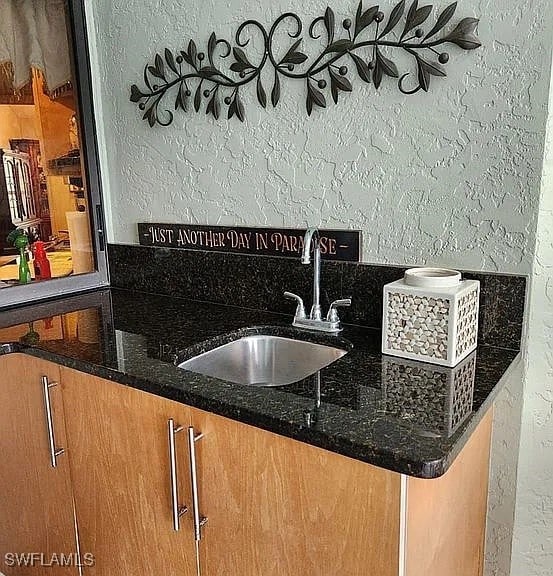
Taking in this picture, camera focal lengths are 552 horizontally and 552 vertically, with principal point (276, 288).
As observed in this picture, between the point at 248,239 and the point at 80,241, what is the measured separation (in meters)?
0.76

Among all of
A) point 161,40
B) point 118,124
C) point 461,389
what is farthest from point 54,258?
point 461,389

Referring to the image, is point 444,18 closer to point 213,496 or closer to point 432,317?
point 432,317

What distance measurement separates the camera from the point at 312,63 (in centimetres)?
153

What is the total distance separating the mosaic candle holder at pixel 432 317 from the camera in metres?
1.22

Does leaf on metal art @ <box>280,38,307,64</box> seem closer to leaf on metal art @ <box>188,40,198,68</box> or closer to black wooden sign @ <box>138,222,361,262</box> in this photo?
leaf on metal art @ <box>188,40,198,68</box>

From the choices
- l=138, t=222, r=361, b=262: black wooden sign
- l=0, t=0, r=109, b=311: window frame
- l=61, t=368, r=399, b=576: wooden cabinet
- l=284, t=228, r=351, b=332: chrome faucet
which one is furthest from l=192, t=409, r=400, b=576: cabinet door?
l=0, t=0, r=109, b=311: window frame

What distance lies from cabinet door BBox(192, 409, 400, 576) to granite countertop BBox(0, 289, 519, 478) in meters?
0.05

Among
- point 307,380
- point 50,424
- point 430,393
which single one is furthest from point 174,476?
point 430,393

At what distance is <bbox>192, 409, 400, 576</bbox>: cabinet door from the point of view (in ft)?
3.13

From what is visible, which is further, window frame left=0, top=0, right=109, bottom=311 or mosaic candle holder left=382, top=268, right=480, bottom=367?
window frame left=0, top=0, right=109, bottom=311

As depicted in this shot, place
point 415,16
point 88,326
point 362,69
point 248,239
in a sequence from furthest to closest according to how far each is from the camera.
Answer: point 248,239 < point 88,326 < point 362,69 < point 415,16

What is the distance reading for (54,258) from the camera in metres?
2.08

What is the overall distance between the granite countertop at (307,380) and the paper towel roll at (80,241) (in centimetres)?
34

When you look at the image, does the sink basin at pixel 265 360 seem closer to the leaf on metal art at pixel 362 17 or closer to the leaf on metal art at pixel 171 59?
the leaf on metal art at pixel 362 17
